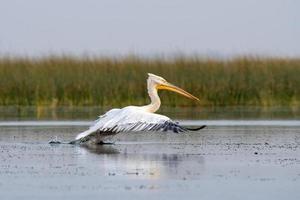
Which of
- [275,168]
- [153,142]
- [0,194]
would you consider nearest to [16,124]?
[153,142]

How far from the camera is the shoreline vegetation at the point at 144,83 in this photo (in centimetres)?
2300

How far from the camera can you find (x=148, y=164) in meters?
10.6

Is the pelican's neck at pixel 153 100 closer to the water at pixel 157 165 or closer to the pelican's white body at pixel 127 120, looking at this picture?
the water at pixel 157 165

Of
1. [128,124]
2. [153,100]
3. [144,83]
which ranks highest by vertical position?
[144,83]

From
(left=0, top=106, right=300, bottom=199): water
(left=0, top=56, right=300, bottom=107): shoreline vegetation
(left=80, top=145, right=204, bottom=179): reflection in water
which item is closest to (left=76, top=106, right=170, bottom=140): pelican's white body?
(left=0, top=106, right=300, bottom=199): water

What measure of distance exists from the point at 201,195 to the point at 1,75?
1637cm

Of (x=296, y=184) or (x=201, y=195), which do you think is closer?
(x=201, y=195)

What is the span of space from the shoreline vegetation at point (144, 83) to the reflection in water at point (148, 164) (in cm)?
1061

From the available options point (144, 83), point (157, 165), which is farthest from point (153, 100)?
point (144, 83)

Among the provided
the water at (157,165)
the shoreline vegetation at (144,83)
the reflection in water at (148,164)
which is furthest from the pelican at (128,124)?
the shoreline vegetation at (144,83)

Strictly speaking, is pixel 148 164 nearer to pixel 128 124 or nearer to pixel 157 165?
pixel 157 165

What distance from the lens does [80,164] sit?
10562mm

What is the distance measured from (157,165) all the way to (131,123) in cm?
237

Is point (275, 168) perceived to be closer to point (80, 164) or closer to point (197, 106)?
point (80, 164)
